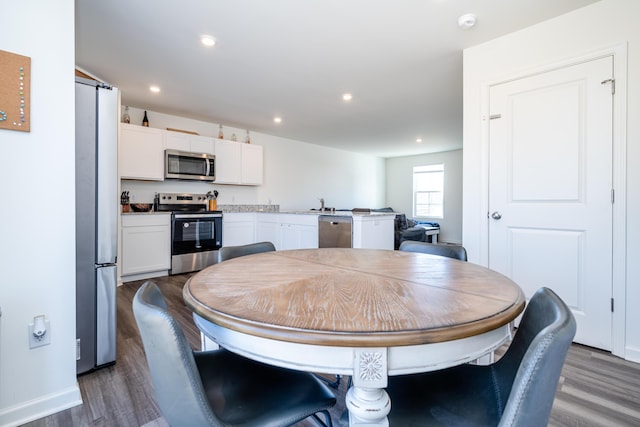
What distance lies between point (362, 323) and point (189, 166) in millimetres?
4493

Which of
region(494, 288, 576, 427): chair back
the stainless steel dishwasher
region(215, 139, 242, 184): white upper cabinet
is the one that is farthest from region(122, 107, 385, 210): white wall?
region(494, 288, 576, 427): chair back

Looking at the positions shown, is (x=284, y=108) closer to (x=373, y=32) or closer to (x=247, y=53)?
(x=247, y=53)

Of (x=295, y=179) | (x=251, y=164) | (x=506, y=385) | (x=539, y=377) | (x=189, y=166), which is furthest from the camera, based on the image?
(x=295, y=179)

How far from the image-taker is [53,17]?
152cm

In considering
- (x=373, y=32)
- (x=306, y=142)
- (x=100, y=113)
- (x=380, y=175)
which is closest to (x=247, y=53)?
(x=373, y=32)

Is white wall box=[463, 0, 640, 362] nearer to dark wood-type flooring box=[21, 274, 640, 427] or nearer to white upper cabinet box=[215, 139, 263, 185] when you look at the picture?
dark wood-type flooring box=[21, 274, 640, 427]

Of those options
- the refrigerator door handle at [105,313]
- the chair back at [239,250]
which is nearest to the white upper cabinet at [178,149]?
the refrigerator door handle at [105,313]

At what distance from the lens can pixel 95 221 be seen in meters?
1.81

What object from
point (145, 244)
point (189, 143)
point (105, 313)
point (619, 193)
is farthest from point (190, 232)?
point (619, 193)

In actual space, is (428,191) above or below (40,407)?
above

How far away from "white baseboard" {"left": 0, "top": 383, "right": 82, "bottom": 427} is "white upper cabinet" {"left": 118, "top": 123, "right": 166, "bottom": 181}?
3.02 metres

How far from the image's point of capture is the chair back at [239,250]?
5.72 feet

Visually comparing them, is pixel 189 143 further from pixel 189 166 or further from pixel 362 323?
pixel 362 323

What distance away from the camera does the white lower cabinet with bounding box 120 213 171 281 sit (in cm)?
387
